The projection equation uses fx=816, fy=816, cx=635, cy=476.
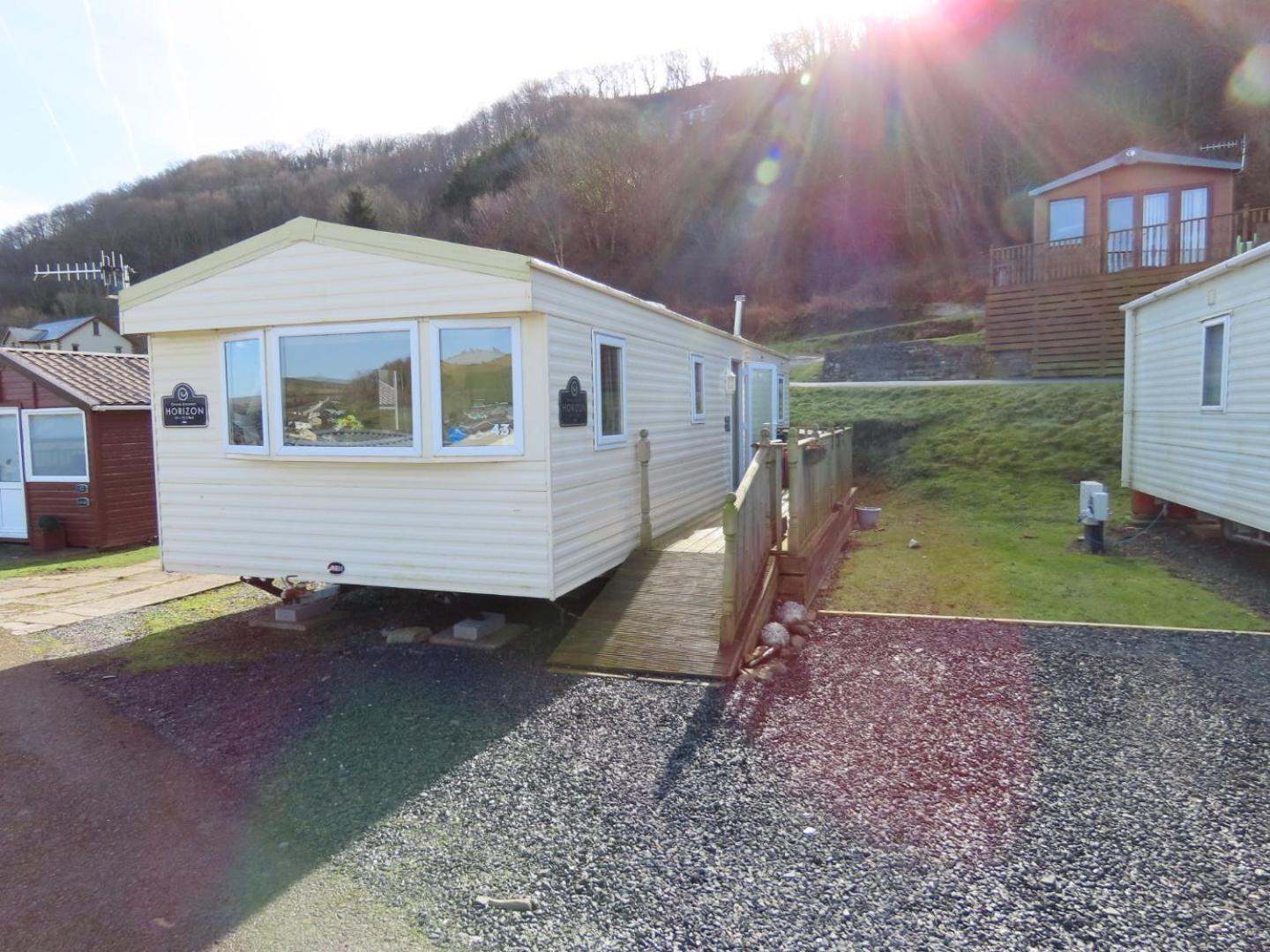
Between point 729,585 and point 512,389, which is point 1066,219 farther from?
point 512,389

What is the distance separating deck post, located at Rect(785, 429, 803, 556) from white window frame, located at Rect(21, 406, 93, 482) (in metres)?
10.5

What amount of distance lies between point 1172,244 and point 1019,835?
18639 millimetres

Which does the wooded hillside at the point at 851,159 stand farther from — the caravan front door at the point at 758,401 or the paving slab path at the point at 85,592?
the paving slab path at the point at 85,592

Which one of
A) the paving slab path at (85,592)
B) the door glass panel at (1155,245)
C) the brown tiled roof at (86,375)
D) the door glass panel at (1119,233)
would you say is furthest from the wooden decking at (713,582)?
the door glass panel at (1155,245)

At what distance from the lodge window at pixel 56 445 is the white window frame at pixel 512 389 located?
355 inches

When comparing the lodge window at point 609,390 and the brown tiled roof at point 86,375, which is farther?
the brown tiled roof at point 86,375

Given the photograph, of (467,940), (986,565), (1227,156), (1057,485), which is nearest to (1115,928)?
(467,940)

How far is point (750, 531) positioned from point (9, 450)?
12.5 metres

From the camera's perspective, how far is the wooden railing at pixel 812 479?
6.79m

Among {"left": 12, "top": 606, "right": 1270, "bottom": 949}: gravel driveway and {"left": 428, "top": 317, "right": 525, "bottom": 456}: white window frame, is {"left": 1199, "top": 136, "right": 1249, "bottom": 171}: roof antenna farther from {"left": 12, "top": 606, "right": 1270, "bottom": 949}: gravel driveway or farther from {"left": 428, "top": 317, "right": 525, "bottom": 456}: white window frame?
{"left": 428, "top": 317, "right": 525, "bottom": 456}: white window frame

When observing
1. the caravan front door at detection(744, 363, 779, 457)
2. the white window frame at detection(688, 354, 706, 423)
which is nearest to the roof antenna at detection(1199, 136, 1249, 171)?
the caravan front door at detection(744, 363, 779, 457)

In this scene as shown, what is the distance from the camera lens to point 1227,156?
95.5 feet

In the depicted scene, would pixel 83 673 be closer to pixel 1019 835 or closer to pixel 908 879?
pixel 908 879

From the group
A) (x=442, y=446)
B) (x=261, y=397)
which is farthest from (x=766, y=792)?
(x=261, y=397)
